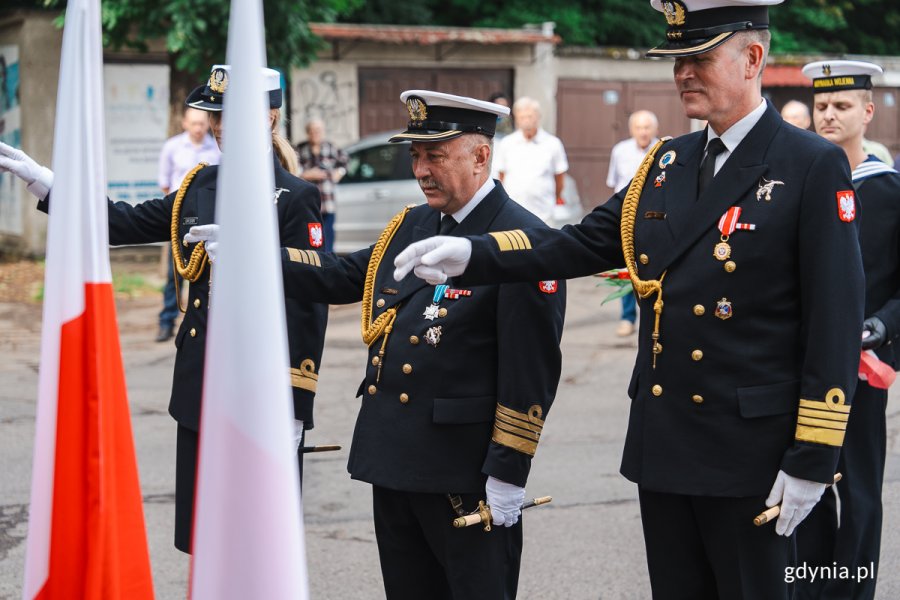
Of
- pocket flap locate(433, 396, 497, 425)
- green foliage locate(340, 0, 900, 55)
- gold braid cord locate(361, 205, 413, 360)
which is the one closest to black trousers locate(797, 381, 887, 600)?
pocket flap locate(433, 396, 497, 425)

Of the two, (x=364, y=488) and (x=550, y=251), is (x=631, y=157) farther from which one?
(x=550, y=251)

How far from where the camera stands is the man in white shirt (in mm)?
10898

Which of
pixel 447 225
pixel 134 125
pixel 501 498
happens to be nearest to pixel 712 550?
pixel 501 498

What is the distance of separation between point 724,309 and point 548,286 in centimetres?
56

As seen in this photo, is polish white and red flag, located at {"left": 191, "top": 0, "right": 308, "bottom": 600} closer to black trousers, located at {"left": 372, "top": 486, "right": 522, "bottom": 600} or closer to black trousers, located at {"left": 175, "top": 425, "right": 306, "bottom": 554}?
black trousers, located at {"left": 372, "top": 486, "right": 522, "bottom": 600}

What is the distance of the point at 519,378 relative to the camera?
3350mm

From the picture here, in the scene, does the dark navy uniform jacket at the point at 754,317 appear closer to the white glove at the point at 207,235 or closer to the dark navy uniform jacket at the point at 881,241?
the white glove at the point at 207,235

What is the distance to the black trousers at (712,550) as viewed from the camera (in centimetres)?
305

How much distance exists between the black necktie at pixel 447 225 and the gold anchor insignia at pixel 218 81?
1.07m

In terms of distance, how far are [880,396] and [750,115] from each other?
164 cm

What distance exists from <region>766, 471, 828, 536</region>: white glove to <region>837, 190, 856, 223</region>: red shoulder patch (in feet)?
2.02

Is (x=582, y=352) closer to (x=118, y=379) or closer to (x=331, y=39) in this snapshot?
(x=118, y=379)

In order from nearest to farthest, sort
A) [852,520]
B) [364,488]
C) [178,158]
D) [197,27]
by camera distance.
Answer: [852,520] → [364,488] → [178,158] → [197,27]

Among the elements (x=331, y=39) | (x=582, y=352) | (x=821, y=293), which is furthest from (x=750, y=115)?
(x=331, y=39)
